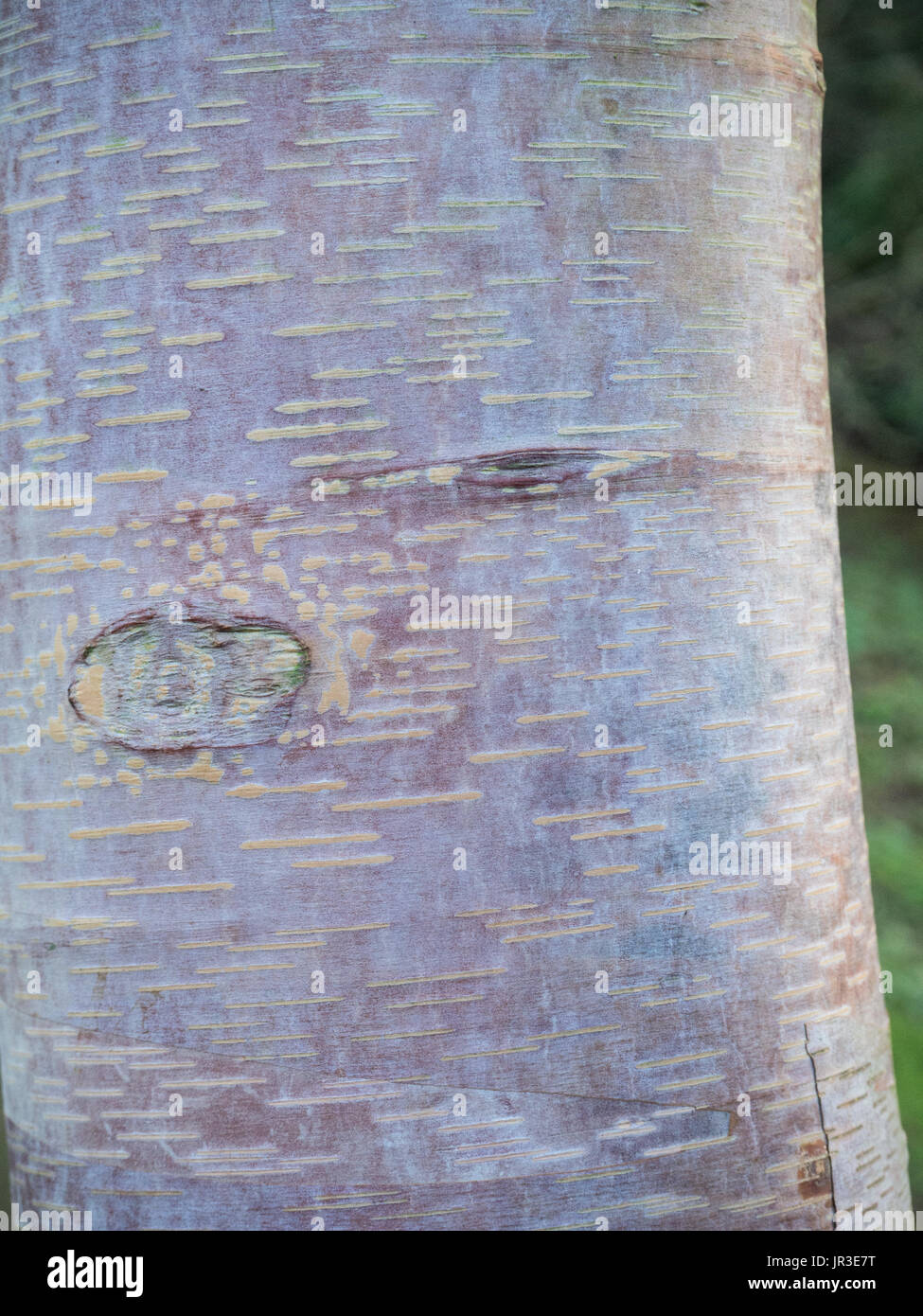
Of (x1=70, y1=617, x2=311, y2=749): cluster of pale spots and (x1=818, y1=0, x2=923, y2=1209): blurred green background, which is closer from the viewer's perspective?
(x1=70, y1=617, x2=311, y2=749): cluster of pale spots

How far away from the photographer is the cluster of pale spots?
33.2 inches

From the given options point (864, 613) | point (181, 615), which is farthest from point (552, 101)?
point (864, 613)

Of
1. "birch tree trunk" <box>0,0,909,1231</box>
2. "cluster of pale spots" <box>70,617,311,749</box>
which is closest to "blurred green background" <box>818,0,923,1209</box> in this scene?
"birch tree trunk" <box>0,0,909,1231</box>

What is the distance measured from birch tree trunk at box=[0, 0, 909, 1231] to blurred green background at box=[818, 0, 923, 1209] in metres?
3.54

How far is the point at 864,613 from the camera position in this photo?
15.6 ft

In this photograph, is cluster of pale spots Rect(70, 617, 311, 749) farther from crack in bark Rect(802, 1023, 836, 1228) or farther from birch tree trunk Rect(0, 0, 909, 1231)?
crack in bark Rect(802, 1023, 836, 1228)

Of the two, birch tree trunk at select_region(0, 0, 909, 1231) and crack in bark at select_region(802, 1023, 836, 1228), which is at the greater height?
birch tree trunk at select_region(0, 0, 909, 1231)

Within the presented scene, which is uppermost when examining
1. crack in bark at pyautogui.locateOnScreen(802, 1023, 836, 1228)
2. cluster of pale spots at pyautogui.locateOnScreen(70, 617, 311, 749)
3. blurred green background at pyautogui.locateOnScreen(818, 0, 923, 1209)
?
blurred green background at pyautogui.locateOnScreen(818, 0, 923, 1209)

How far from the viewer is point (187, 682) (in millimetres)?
861

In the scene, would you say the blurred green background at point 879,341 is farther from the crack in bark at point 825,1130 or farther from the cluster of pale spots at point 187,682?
the cluster of pale spots at point 187,682

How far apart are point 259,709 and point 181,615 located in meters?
0.09

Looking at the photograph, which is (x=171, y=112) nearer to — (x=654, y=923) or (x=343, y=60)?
(x=343, y=60)

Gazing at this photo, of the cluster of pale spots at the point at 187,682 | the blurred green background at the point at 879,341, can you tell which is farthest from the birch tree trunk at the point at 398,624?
the blurred green background at the point at 879,341

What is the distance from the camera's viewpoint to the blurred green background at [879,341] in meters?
4.38
